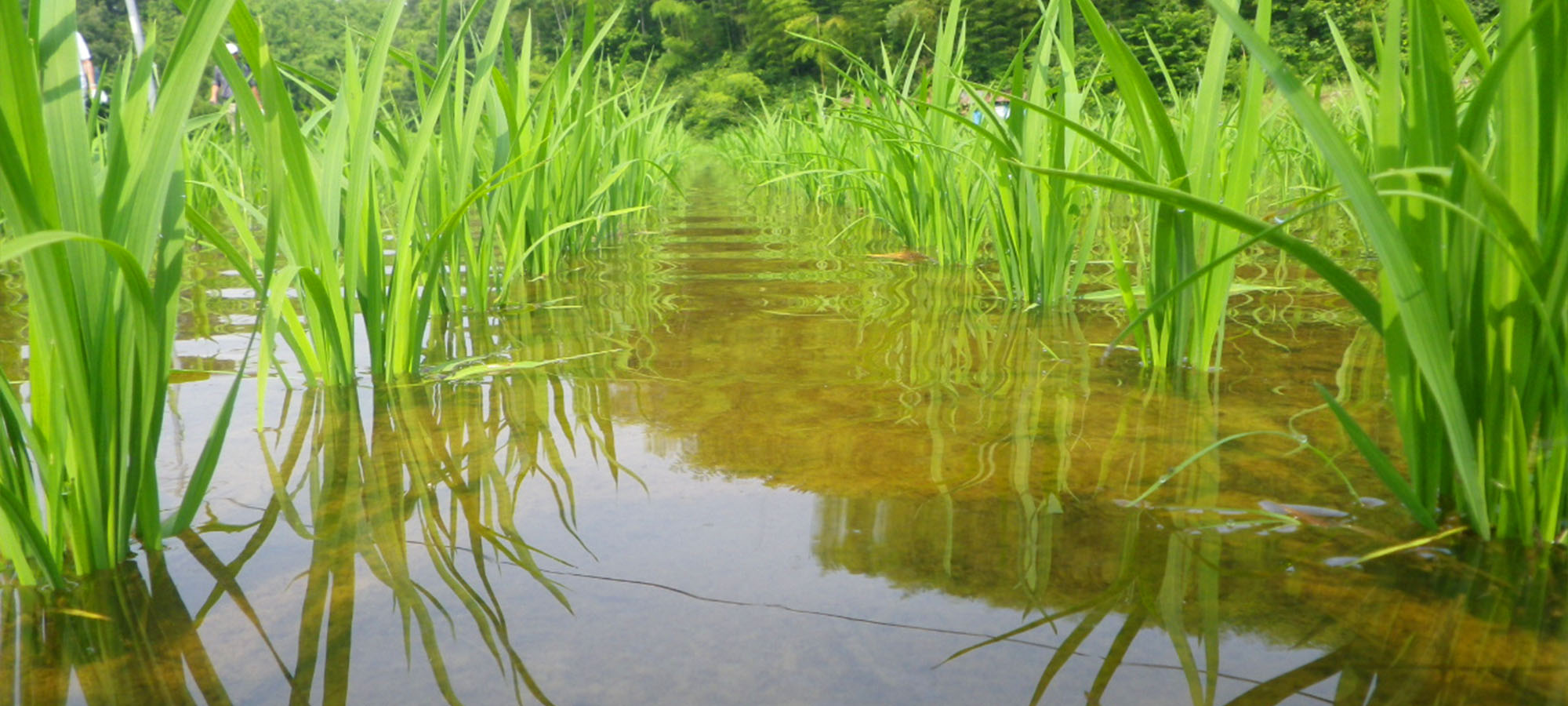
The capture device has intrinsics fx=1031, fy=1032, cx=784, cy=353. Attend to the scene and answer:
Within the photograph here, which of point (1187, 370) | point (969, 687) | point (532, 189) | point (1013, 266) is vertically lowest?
point (969, 687)

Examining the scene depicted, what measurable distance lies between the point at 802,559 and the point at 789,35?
31.7ft

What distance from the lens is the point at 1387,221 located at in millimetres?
737

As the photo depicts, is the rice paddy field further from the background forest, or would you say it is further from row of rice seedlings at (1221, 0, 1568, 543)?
the background forest

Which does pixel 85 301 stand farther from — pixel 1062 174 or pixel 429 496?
pixel 1062 174

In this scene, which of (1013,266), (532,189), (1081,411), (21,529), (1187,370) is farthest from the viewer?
(532,189)

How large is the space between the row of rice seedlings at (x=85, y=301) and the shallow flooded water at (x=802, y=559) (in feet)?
0.16

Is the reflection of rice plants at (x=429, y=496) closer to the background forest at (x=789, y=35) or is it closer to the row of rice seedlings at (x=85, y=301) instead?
the row of rice seedlings at (x=85, y=301)

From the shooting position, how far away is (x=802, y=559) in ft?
2.46

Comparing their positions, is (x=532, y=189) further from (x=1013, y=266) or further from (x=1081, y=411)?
(x=1081, y=411)

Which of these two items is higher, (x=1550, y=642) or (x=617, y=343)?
(x=617, y=343)

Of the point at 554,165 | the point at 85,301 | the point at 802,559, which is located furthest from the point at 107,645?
the point at 554,165

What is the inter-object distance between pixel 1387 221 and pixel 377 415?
0.99m

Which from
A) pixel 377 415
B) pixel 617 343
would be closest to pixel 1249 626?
pixel 377 415

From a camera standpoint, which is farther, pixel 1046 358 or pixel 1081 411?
pixel 1046 358
